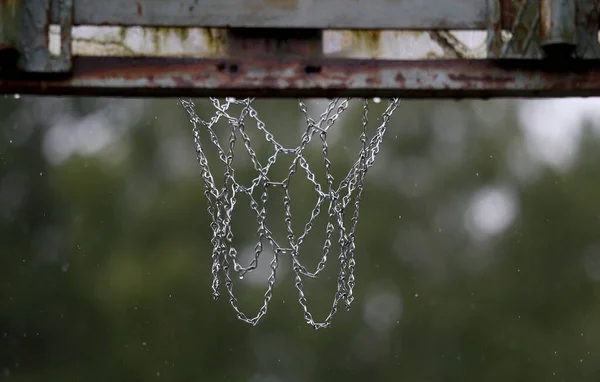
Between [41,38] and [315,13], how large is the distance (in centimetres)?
85

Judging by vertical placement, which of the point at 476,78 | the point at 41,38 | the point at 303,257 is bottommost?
the point at 476,78

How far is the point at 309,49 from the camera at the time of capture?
464 centimetres

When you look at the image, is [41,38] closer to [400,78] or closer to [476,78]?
[400,78]

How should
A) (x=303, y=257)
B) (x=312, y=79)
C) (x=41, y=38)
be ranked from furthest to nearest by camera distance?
(x=303, y=257) < (x=312, y=79) < (x=41, y=38)

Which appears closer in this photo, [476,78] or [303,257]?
[476,78]

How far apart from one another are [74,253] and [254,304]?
3.00 metres

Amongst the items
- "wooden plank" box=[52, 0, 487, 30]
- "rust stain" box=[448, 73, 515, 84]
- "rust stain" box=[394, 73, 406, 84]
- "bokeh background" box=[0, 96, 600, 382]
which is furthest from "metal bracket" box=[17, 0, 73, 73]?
"bokeh background" box=[0, 96, 600, 382]

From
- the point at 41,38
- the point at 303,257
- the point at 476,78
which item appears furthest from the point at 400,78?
the point at 303,257

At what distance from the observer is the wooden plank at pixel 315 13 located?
14.9 ft

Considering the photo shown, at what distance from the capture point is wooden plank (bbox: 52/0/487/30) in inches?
179

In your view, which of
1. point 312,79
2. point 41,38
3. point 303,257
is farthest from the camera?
point 303,257

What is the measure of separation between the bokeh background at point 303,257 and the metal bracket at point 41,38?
60.9 feet

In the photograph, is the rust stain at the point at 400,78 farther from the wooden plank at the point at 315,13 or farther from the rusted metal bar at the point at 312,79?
the wooden plank at the point at 315,13

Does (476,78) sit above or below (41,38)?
below
